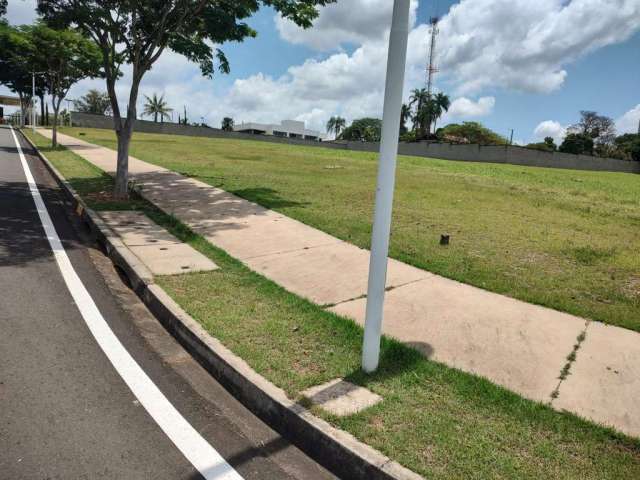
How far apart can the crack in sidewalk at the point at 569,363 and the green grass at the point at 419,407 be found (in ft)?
0.93

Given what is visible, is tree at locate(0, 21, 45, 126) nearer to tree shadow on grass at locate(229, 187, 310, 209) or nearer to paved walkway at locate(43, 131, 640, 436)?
tree shadow on grass at locate(229, 187, 310, 209)

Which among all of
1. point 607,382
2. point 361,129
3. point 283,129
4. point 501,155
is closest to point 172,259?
point 607,382

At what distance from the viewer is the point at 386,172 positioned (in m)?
3.32

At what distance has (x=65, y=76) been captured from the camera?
85.6ft

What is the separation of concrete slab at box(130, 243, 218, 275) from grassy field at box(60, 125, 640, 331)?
249 cm

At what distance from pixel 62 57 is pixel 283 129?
78.1 metres

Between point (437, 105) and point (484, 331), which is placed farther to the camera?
point (437, 105)

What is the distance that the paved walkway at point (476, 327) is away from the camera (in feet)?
11.2

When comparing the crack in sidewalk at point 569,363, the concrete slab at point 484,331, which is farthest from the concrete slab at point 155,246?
the crack in sidewalk at point 569,363

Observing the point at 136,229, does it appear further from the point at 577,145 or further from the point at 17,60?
the point at 577,145

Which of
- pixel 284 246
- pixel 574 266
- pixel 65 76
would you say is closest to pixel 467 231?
pixel 574 266

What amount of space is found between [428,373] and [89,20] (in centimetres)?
1059

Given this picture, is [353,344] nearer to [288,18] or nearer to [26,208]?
[26,208]

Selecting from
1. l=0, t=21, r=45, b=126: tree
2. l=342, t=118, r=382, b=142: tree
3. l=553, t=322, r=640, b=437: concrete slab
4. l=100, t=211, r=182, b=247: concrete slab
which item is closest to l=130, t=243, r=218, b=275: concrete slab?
l=100, t=211, r=182, b=247: concrete slab
